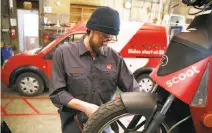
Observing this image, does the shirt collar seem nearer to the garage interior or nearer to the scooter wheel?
the scooter wheel

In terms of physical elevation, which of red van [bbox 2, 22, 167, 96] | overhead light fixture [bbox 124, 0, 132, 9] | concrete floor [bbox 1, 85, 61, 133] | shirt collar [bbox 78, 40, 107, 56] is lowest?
concrete floor [bbox 1, 85, 61, 133]

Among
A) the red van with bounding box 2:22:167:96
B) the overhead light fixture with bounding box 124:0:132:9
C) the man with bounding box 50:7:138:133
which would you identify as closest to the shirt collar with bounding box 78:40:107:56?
the man with bounding box 50:7:138:133

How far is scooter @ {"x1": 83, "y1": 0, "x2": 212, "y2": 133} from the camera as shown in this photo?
0.88 meters

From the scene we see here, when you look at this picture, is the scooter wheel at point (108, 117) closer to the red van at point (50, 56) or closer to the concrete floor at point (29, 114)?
the concrete floor at point (29, 114)

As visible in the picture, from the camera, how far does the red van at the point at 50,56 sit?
4023mm

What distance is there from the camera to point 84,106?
1182mm

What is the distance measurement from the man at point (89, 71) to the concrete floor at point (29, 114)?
1.83 m

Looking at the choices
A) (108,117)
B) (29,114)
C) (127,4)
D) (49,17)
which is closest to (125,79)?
(108,117)

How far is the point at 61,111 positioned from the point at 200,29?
98 centimetres

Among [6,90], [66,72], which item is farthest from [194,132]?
[6,90]

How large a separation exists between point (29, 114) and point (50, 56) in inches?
43.5

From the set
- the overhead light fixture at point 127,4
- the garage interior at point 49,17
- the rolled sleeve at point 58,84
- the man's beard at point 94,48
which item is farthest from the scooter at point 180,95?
the overhead light fixture at point 127,4

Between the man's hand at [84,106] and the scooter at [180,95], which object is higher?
the scooter at [180,95]

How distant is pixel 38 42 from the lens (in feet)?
22.7
